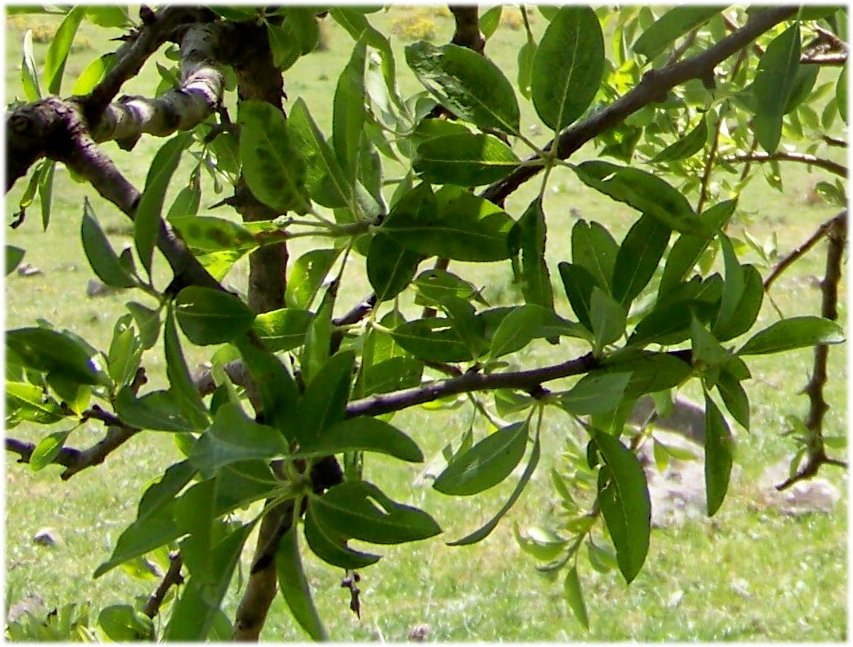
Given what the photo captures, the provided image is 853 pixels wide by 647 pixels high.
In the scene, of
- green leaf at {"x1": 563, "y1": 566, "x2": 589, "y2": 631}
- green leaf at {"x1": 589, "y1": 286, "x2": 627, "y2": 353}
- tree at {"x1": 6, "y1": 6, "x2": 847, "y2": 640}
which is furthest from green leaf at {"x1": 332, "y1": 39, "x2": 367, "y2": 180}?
green leaf at {"x1": 563, "y1": 566, "x2": 589, "y2": 631}

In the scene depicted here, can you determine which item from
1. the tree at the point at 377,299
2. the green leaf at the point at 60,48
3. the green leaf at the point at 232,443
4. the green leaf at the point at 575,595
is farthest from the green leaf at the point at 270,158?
the green leaf at the point at 575,595

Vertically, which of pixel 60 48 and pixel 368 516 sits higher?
pixel 60 48

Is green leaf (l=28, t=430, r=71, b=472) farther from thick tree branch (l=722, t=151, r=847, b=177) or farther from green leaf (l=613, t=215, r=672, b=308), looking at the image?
thick tree branch (l=722, t=151, r=847, b=177)

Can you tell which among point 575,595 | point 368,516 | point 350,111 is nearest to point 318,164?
point 350,111

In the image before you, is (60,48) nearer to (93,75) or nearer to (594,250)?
(93,75)

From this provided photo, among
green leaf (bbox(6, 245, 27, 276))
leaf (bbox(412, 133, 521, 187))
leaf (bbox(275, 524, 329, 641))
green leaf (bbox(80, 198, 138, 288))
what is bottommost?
leaf (bbox(275, 524, 329, 641))

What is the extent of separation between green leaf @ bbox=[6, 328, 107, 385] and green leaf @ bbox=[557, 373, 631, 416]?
0.17 metres

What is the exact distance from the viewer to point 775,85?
1.42 ft

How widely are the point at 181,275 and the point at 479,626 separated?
2183 mm

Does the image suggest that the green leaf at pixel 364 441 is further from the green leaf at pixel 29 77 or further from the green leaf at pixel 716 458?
the green leaf at pixel 29 77

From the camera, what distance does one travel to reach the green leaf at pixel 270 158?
0.34 m

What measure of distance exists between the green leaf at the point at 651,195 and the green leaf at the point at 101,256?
0.17m

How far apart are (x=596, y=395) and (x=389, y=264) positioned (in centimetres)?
12

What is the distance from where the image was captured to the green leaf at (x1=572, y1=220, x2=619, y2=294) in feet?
1.36
